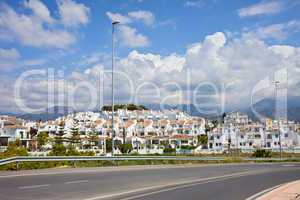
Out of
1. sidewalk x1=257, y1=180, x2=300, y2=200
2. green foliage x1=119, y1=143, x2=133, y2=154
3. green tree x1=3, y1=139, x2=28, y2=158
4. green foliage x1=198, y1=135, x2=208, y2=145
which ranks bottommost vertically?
green foliage x1=119, y1=143, x2=133, y2=154

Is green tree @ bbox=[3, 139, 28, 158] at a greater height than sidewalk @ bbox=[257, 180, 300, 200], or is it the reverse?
sidewalk @ bbox=[257, 180, 300, 200]

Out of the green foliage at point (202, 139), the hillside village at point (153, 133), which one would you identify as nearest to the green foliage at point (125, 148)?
the hillside village at point (153, 133)

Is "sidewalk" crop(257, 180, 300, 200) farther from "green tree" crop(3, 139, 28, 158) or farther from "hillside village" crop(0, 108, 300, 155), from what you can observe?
"hillside village" crop(0, 108, 300, 155)

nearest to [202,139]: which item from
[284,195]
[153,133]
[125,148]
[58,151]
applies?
[153,133]

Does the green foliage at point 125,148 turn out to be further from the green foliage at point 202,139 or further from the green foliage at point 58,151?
the green foliage at point 202,139

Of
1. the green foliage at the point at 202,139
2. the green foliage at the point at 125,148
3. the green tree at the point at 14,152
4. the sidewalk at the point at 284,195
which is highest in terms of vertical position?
the sidewalk at the point at 284,195

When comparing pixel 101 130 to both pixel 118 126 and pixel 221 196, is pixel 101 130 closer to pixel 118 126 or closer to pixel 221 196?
pixel 118 126

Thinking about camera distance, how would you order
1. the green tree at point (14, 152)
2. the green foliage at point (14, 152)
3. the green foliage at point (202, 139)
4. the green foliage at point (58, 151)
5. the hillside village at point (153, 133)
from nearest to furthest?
the green foliage at point (14, 152)
the green tree at point (14, 152)
the green foliage at point (58, 151)
the hillside village at point (153, 133)
the green foliage at point (202, 139)

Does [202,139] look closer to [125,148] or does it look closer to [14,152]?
[125,148]

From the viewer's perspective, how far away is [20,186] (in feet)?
51.5

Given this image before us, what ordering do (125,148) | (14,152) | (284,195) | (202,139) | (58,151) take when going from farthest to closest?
1. (202,139)
2. (125,148)
3. (58,151)
4. (14,152)
5. (284,195)

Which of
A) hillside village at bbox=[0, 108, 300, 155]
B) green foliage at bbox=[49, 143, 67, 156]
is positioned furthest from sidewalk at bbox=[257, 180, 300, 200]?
hillside village at bbox=[0, 108, 300, 155]

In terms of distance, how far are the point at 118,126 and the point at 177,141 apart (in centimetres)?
1809

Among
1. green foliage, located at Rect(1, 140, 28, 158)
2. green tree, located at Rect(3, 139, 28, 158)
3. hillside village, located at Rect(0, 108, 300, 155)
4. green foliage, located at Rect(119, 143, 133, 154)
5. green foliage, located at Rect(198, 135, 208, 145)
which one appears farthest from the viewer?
green foliage, located at Rect(198, 135, 208, 145)
